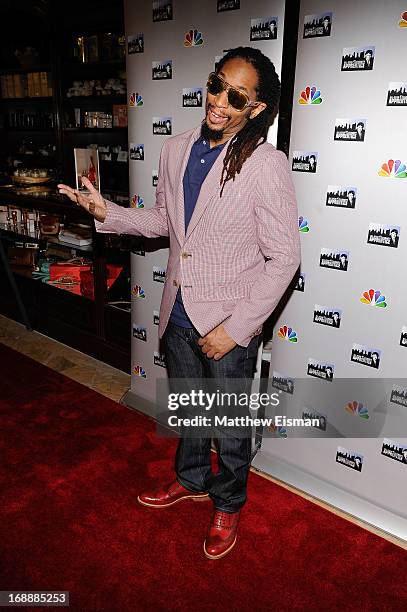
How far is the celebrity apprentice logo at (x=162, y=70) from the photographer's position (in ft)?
7.54

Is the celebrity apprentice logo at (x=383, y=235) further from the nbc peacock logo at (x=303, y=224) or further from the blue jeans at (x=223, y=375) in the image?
the blue jeans at (x=223, y=375)

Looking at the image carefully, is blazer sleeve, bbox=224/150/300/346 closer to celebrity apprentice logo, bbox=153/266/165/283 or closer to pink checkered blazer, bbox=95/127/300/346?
pink checkered blazer, bbox=95/127/300/346

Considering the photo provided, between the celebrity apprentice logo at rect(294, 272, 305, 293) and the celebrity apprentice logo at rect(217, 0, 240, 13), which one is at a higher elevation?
the celebrity apprentice logo at rect(217, 0, 240, 13)

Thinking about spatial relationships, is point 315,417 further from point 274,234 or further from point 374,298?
point 274,234

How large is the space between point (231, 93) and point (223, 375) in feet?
3.01

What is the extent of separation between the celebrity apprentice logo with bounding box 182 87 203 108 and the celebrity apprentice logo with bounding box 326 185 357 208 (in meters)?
0.73

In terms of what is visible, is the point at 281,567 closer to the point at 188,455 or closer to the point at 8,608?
the point at 188,455

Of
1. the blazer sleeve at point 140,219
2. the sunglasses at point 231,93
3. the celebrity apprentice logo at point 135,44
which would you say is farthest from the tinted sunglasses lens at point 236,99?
the celebrity apprentice logo at point 135,44

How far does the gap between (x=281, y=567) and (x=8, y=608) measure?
94 cm

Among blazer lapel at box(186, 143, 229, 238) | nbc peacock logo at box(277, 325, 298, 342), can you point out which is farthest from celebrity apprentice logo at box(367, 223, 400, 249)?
blazer lapel at box(186, 143, 229, 238)

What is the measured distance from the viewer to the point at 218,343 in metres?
1.67

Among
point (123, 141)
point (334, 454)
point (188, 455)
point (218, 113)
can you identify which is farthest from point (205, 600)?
point (123, 141)

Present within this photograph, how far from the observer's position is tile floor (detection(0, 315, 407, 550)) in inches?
125

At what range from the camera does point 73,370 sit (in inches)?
132
